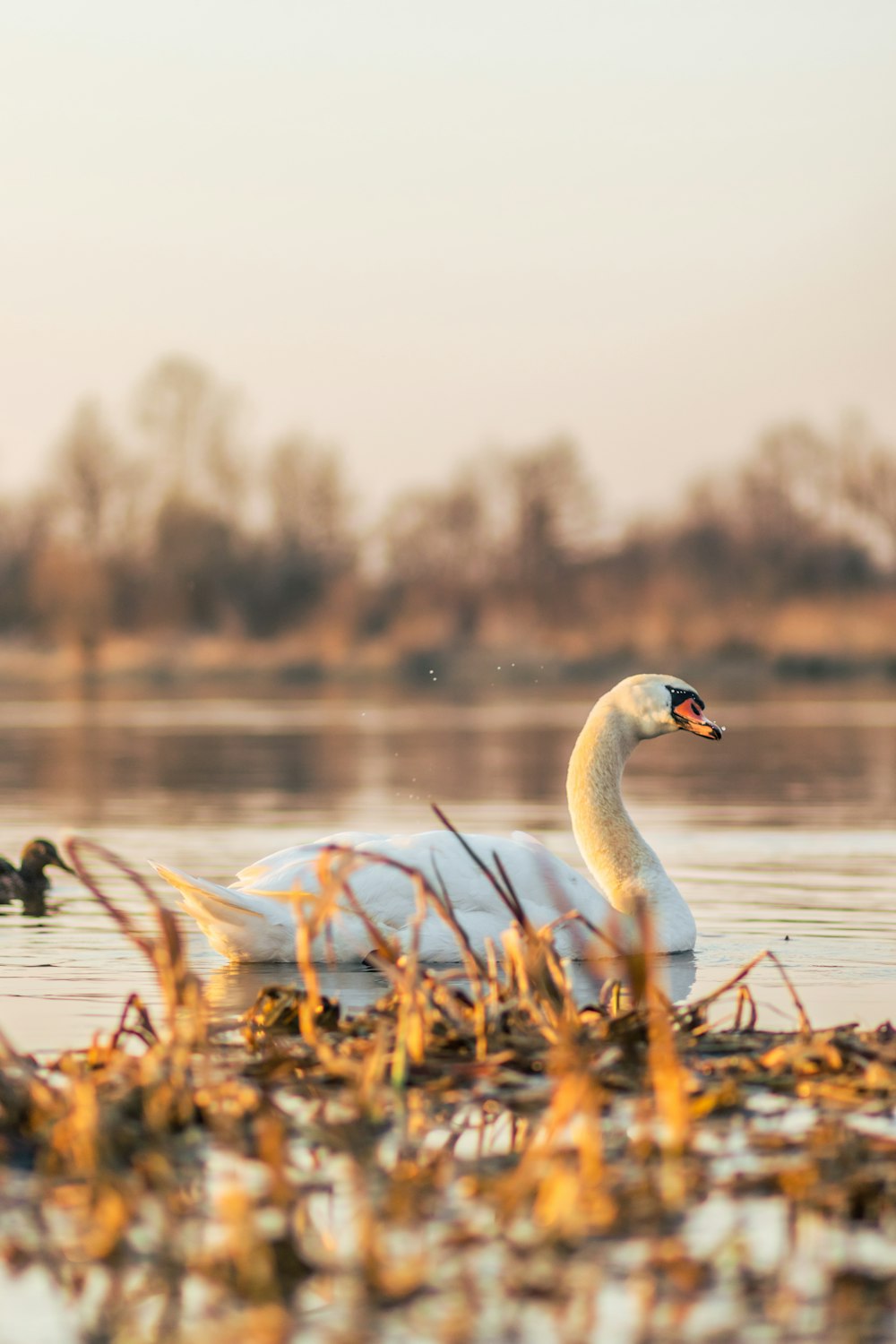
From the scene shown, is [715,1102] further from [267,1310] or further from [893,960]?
[893,960]

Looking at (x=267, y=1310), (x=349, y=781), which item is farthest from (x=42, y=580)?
(x=267, y=1310)

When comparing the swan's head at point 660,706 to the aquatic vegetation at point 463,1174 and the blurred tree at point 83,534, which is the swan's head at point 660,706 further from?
the blurred tree at point 83,534

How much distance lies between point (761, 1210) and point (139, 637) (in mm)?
52148

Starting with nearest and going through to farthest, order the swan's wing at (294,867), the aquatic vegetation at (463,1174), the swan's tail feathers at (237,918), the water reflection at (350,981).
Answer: the aquatic vegetation at (463,1174)
the water reflection at (350,981)
the swan's tail feathers at (237,918)
the swan's wing at (294,867)

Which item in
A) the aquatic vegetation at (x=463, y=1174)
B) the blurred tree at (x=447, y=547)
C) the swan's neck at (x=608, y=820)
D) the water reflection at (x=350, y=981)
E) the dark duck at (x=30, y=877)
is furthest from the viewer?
the blurred tree at (x=447, y=547)

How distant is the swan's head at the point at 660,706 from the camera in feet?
27.7

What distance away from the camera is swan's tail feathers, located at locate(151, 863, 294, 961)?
23.6 feet

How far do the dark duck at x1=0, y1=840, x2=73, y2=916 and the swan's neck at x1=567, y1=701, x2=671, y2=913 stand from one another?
112 inches

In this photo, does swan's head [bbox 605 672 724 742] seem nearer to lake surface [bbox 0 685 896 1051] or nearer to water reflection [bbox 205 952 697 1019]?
lake surface [bbox 0 685 896 1051]

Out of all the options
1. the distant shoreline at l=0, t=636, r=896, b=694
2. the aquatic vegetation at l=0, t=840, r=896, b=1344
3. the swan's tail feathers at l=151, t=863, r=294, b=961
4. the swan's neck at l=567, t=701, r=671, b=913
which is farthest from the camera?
the distant shoreline at l=0, t=636, r=896, b=694

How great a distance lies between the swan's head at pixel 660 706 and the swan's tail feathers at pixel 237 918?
75.0 inches

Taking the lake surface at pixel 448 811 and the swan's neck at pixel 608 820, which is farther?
the swan's neck at pixel 608 820

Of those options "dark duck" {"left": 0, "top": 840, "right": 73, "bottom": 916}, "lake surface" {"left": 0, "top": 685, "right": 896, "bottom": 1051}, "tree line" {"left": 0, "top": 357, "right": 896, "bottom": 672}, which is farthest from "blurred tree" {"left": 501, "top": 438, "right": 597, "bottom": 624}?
"dark duck" {"left": 0, "top": 840, "right": 73, "bottom": 916}

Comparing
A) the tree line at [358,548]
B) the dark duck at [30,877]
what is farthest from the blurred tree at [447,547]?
the dark duck at [30,877]
